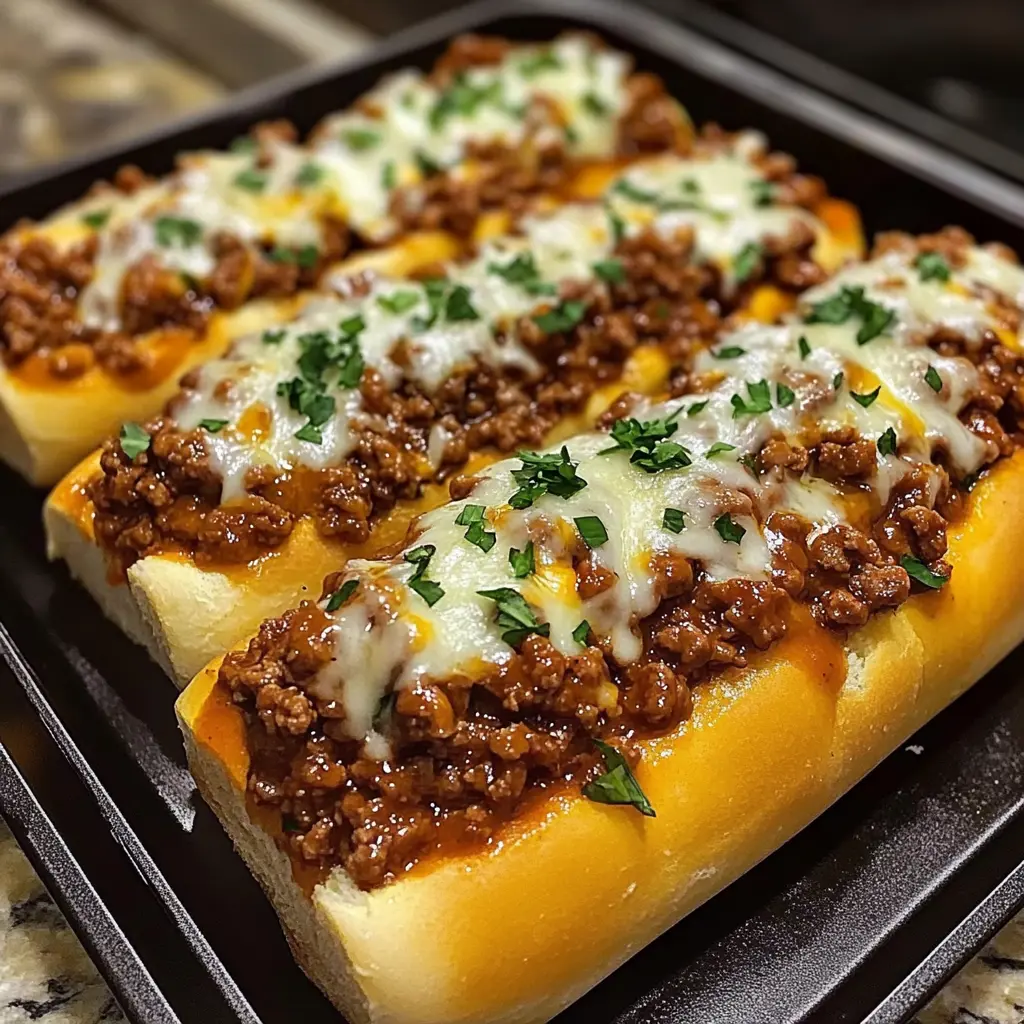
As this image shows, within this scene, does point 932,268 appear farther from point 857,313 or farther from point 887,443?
point 887,443

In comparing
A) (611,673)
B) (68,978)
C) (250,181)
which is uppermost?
(250,181)

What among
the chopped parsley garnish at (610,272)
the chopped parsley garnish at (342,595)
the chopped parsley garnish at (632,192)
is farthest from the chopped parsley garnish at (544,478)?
the chopped parsley garnish at (632,192)

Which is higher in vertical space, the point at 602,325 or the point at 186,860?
the point at 602,325

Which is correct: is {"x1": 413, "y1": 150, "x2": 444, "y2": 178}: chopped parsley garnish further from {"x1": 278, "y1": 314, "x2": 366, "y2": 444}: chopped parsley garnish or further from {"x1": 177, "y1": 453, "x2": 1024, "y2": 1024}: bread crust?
{"x1": 177, "y1": 453, "x2": 1024, "y2": 1024}: bread crust

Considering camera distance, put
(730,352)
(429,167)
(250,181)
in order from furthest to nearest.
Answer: (429,167)
(250,181)
(730,352)

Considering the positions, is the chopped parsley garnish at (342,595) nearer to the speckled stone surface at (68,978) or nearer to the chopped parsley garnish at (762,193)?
the speckled stone surface at (68,978)

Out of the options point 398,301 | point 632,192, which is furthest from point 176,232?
point 632,192

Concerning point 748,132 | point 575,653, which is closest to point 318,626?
point 575,653

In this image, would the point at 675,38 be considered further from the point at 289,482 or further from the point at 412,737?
the point at 412,737
